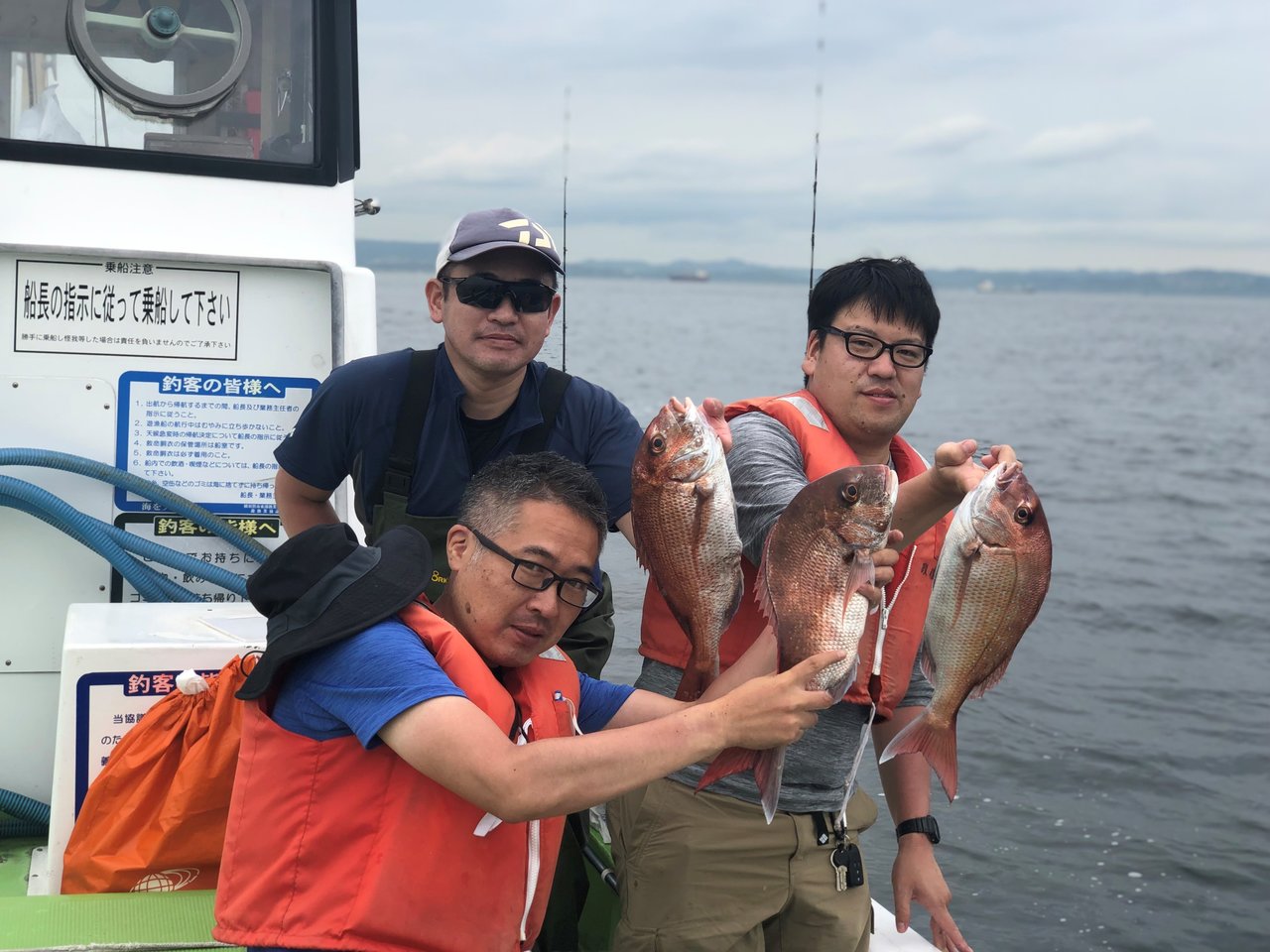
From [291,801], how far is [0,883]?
6.16ft

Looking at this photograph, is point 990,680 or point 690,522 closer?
point 690,522

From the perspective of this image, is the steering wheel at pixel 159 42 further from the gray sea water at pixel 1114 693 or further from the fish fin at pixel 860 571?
the fish fin at pixel 860 571

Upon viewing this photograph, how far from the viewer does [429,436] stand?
11.7 feet

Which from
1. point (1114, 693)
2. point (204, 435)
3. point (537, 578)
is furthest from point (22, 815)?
point (1114, 693)

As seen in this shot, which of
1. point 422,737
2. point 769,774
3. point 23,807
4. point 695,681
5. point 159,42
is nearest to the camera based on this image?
point 422,737

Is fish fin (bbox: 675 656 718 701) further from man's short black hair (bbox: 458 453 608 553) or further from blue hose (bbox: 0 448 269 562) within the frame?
blue hose (bbox: 0 448 269 562)

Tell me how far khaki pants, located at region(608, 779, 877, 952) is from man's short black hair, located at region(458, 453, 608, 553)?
0.88 metres

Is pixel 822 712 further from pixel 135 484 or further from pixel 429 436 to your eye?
pixel 135 484

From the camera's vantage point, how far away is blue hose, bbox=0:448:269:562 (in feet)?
13.6

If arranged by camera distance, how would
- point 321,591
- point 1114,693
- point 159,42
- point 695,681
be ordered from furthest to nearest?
1. point 1114,693
2. point 159,42
3. point 695,681
4. point 321,591

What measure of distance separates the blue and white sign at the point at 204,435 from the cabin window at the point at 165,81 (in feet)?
2.63

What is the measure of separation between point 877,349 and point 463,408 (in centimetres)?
116

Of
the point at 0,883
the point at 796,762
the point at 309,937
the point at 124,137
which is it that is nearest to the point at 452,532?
the point at 309,937

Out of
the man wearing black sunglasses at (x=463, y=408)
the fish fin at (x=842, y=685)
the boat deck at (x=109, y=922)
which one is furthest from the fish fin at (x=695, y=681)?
the boat deck at (x=109, y=922)
